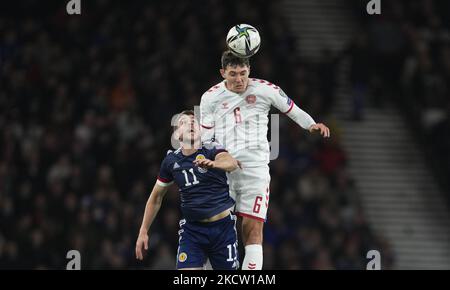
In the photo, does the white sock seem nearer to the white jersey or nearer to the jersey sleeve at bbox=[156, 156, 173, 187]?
the white jersey

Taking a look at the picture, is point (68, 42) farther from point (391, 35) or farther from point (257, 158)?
point (257, 158)

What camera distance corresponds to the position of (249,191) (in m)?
11.3

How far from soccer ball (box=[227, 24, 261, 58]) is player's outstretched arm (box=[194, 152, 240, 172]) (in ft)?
3.90

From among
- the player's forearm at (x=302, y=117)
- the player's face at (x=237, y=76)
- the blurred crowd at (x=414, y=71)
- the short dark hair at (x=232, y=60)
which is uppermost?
the blurred crowd at (x=414, y=71)

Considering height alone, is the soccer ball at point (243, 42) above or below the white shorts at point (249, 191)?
above

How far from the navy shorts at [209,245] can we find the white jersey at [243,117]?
858 millimetres

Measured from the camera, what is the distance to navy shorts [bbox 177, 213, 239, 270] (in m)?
10.7

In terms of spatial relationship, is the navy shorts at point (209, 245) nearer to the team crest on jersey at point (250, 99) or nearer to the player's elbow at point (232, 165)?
the player's elbow at point (232, 165)

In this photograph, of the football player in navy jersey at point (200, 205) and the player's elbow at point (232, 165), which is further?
the football player in navy jersey at point (200, 205)

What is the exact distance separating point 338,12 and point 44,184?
846 cm

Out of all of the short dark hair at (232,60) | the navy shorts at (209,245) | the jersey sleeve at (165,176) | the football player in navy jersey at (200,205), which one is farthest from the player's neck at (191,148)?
the short dark hair at (232,60)

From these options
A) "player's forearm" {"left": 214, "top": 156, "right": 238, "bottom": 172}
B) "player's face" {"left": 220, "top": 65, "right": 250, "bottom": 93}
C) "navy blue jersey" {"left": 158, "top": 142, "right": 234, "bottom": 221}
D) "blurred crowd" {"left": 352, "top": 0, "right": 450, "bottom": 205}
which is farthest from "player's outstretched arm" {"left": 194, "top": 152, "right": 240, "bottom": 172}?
"blurred crowd" {"left": 352, "top": 0, "right": 450, "bottom": 205}

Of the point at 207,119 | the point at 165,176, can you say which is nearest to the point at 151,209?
the point at 165,176

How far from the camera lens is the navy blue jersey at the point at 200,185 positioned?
417 inches
